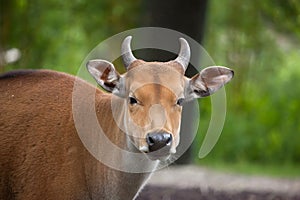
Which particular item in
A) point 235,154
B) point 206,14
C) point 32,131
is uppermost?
point 32,131

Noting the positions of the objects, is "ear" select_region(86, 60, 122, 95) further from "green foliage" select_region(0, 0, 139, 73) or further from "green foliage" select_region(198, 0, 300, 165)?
"green foliage" select_region(0, 0, 139, 73)

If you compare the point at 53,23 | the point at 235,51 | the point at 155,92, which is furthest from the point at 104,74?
the point at 235,51

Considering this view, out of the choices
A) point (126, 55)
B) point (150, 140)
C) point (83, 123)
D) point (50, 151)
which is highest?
point (126, 55)

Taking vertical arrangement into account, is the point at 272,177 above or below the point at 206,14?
below

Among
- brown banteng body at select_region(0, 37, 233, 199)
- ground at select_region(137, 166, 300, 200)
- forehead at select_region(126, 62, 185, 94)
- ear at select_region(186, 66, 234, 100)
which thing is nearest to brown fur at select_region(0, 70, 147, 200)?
brown banteng body at select_region(0, 37, 233, 199)

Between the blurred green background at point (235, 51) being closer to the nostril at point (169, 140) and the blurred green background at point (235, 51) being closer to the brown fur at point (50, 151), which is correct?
the brown fur at point (50, 151)

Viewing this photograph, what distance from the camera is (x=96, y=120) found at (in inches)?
341

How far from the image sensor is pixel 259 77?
22.2 metres

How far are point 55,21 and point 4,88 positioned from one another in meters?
10.8

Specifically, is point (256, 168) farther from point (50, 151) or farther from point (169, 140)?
point (169, 140)

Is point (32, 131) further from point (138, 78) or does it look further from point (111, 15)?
point (111, 15)

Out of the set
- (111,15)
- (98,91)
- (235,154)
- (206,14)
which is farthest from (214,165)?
(98,91)

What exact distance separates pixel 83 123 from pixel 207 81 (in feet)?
3.68

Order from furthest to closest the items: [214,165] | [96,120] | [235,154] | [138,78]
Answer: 1. [235,154]
2. [214,165]
3. [96,120]
4. [138,78]
